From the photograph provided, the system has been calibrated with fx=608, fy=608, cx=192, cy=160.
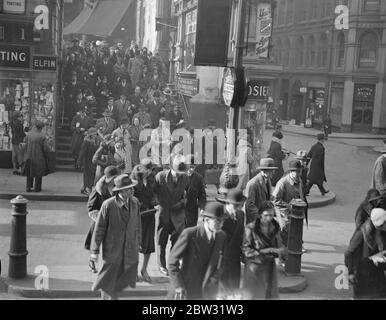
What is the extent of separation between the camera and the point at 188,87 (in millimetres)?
17562

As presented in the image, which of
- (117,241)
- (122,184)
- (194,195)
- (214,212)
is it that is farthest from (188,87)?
(214,212)

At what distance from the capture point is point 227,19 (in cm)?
941

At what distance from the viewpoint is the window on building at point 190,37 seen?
16.7m

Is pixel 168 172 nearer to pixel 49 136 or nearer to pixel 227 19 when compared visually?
pixel 227 19

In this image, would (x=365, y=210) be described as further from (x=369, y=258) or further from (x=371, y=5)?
(x=371, y=5)

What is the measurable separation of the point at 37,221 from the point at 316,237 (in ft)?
17.0

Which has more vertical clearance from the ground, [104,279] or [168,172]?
[168,172]

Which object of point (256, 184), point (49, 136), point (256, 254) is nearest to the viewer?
point (256, 254)

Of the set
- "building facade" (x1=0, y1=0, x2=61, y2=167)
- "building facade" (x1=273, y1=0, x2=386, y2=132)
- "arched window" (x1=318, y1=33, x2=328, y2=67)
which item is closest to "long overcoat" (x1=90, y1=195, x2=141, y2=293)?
"building facade" (x1=0, y1=0, x2=61, y2=167)

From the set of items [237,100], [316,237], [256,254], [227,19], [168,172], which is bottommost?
[316,237]

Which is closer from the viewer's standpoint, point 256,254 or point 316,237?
point 256,254

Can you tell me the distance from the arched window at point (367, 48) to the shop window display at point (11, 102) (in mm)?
9901

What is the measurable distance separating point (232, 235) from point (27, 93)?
10261 millimetres
